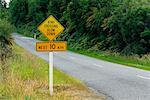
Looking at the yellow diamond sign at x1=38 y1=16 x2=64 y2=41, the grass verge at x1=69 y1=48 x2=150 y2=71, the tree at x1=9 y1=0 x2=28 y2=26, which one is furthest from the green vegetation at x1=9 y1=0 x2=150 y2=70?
the tree at x1=9 y1=0 x2=28 y2=26

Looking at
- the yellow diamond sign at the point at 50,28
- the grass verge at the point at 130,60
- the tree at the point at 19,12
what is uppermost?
the yellow diamond sign at the point at 50,28

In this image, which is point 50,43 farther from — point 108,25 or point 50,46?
point 108,25

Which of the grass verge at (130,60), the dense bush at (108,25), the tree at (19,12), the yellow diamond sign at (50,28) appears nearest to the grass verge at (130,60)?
the grass verge at (130,60)

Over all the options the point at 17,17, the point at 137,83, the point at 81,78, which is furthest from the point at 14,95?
the point at 17,17

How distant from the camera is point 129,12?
39688mm

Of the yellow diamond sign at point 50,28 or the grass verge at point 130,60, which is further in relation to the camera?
the grass verge at point 130,60

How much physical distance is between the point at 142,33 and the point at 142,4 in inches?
142

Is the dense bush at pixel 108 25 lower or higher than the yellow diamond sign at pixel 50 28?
lower

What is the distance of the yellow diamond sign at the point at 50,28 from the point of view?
512 inches

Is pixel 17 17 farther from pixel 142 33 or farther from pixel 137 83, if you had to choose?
pixel 137 83

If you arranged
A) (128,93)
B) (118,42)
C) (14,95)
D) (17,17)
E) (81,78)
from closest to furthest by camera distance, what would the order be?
1. (14,95)
2. (128,93)
3. (81,78)
4. (118,42)
5. (17,17)

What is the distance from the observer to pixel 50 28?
13.1 meters

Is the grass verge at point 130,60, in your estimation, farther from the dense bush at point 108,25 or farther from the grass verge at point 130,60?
the dense bush at point 108,25

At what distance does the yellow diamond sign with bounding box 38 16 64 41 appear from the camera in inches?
512
